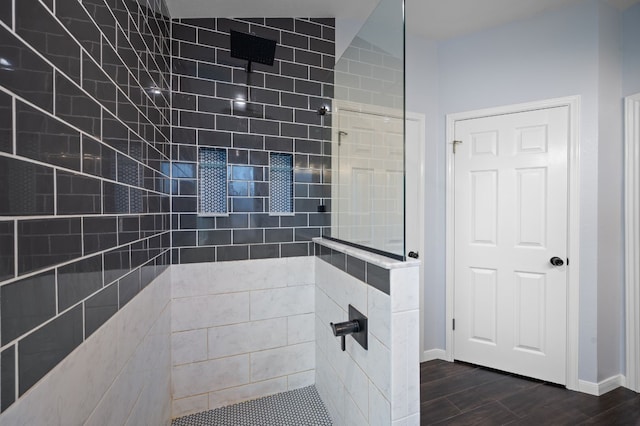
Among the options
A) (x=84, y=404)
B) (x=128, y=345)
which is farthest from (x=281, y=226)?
(x=84, y=404)

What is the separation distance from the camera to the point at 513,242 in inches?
84.3

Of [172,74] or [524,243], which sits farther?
[524,243]

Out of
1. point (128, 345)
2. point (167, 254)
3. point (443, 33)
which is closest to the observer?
point (128, 345)

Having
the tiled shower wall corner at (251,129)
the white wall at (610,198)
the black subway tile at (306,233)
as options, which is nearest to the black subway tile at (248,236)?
the tiled shower wall corner at (251,129)

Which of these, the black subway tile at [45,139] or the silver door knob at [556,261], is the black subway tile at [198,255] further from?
the silver door knob at [556,261]

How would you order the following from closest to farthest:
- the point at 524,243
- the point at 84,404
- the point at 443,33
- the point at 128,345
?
the point at 84,404
the point at 128,345
the point at 524,243
the point at 443,33

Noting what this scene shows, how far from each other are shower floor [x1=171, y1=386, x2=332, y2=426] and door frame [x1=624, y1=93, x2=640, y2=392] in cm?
222

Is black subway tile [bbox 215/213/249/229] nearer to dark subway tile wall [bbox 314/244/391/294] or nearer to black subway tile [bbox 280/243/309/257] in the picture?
black subway tile [bbox 280/243/309/257]

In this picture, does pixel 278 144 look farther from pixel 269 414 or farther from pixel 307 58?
pixel 269 414

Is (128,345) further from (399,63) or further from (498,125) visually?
(498,125)

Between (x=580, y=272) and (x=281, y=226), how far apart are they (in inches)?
Answer: 83.7

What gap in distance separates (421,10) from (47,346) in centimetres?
262

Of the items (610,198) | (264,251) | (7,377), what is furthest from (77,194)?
(610,198)

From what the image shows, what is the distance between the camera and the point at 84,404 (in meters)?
0.65
